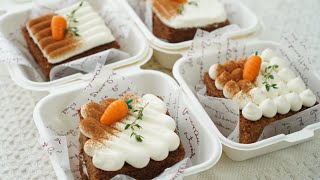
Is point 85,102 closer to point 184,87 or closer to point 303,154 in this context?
point 184,87

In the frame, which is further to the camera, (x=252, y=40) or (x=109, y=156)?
(x=252, y=40)

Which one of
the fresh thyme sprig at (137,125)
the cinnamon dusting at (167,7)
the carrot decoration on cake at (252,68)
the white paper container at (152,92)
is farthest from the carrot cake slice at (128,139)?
the cinnamon dusting at (167,7)

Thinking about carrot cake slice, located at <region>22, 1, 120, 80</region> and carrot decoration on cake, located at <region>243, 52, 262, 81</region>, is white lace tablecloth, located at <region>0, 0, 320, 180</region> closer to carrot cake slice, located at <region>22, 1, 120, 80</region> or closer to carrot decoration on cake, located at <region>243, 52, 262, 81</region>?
carrot cake slice, located at <region>22, 1, 120, 80</region>

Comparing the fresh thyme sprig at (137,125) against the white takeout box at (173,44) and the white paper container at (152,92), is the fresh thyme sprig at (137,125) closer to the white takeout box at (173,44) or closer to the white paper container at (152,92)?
Result: the white paper container at (152,92)

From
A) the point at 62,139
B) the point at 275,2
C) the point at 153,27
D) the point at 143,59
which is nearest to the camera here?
the point at 62,139

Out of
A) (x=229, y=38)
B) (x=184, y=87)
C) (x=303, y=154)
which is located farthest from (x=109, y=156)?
(x=229, y=38)

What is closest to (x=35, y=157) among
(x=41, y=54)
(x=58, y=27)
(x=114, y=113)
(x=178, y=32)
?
(x=114, y=113)

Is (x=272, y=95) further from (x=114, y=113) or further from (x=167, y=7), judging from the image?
(x=167, y=7)
